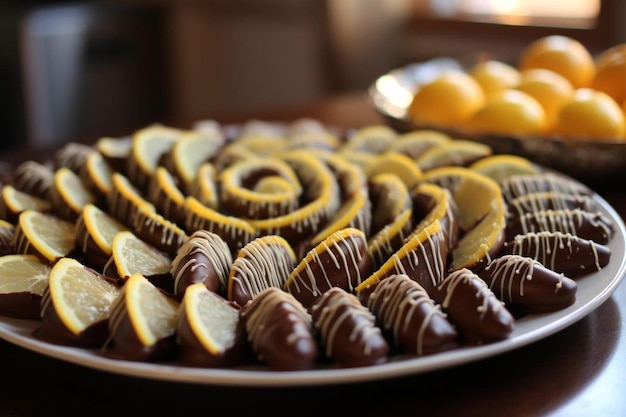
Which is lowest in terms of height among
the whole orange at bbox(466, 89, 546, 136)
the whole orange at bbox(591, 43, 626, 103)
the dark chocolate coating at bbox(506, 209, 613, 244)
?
the dark chocolate coating at bbox(506, 209, 613, 244)

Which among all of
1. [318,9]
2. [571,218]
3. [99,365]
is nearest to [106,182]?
[99,365]

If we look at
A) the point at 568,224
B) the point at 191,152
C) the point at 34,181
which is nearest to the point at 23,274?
the point at 34,181

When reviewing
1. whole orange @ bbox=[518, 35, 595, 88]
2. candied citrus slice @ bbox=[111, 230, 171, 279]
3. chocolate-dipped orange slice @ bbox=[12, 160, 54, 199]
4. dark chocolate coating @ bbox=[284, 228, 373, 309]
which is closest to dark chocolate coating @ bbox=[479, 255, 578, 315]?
dark chocolate coating @ bbox=[284, 228, 373, 309]

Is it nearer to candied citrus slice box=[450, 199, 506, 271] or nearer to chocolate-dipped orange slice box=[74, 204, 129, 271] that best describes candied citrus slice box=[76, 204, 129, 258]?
chocolate-dipped orange slice box=[74, 204, 129, 271]

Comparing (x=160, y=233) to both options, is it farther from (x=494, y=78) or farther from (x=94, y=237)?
(x=494, y=78)

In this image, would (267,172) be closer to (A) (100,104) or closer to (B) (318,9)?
(B) (318,9)
